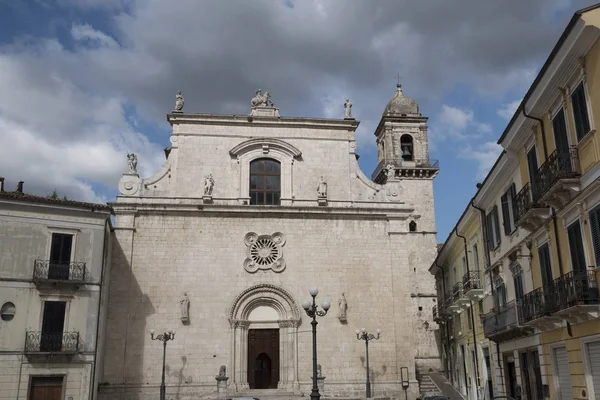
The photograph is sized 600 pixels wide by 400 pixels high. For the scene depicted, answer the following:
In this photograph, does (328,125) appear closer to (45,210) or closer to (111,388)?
(45,210)

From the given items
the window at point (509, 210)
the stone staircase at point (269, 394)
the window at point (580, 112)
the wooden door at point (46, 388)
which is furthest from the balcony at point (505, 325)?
the wooden door at point (46, 388)

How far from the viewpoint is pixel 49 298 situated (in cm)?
2352

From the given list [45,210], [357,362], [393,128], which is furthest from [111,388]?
[393,128]

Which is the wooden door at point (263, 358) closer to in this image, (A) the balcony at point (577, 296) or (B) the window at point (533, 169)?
(B) the window at point (533, 169)

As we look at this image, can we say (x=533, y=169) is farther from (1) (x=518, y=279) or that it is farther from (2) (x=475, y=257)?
(2) (x=475, y=257)

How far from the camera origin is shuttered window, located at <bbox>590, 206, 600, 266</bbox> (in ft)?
39.6

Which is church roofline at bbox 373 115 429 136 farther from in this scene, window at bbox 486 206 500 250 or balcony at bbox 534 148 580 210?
balcony at bbox 534 148 580 210

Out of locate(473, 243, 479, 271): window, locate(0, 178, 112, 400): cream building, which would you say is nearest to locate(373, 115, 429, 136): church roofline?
locate(473, 243, 479, 271): window

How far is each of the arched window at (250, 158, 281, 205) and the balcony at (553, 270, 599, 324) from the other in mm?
18668

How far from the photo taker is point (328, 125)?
31.7 meters

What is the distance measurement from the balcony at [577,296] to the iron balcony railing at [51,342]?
18.3m

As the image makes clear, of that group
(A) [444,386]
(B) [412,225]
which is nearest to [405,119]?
(B) [412,225]

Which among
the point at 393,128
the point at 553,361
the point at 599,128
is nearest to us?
the point at 599,128

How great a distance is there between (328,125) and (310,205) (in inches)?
186
